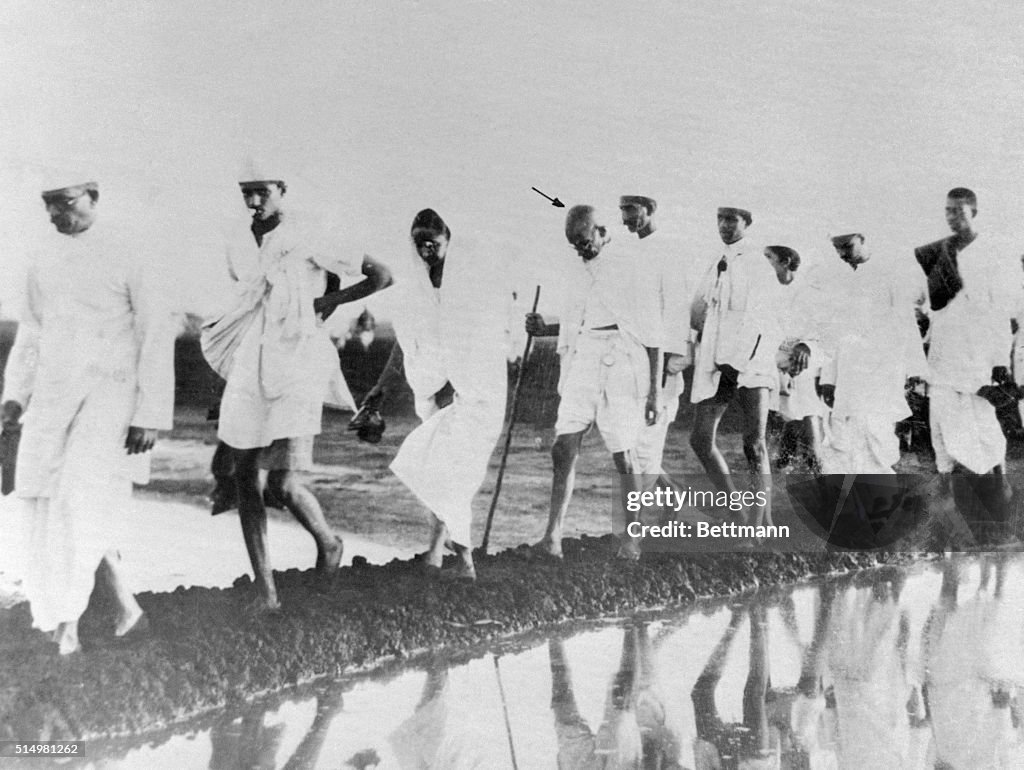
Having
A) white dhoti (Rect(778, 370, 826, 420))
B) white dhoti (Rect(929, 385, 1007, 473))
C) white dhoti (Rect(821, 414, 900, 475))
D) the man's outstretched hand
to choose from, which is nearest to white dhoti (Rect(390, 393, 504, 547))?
the man's outstretched hand

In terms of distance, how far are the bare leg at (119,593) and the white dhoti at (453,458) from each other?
1.18 meters

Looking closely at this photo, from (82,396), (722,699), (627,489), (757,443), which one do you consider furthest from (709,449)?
(82,396)

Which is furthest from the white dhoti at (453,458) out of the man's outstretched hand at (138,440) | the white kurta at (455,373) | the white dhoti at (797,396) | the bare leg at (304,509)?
the white dhoti at (797,396)

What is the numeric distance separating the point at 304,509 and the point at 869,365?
8.76ft

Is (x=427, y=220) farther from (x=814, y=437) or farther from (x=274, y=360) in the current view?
(x=814, y=437)

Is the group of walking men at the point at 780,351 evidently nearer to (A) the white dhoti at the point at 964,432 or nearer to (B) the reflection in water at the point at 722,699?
(A) the white dhoti at the point at 964,432

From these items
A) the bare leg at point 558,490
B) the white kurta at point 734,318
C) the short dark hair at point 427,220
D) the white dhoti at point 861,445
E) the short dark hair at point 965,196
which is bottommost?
the bare leg at point 558,490

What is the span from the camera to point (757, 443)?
4.67m

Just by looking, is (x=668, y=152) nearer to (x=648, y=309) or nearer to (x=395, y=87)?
(x=648, y=309)

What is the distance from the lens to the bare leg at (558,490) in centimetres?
452

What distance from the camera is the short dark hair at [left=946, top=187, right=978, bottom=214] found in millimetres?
4797

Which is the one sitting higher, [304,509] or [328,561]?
[304,509]

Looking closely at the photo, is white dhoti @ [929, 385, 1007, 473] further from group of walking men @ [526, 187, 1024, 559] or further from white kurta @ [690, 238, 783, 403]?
white kurta @ [690, 238, 783, 403]

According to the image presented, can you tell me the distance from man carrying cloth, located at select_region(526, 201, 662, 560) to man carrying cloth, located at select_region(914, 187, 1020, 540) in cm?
141
